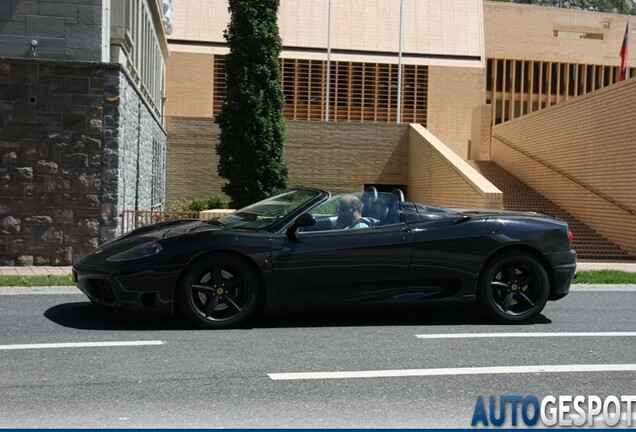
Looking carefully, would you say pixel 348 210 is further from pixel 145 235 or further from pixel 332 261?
pixel 145 235

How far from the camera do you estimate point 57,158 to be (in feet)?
40.9

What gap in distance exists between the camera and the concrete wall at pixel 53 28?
12.4 m

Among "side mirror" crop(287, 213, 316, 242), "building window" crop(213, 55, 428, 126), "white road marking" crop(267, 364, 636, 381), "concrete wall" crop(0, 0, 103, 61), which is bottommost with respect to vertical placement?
"white road marking" crop(267, 364, 636, 381)

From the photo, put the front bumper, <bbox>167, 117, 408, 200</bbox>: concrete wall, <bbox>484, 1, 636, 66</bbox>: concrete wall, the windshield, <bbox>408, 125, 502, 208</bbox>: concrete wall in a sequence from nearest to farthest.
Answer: the front bumper < the windshield < <bbox>408, 125, 502, 208</bbox>: concrete wall < <bbox>167, 117, 408, 200</bbox>: concrete wall < <bbox>484, 1, 636, 66</bbox>: concrete wall

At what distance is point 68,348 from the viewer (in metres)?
6.38

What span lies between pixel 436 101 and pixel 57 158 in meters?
22.8

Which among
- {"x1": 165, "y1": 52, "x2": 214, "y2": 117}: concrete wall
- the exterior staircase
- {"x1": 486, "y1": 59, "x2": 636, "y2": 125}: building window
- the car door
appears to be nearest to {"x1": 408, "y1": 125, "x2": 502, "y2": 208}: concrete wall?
the exterior staircase

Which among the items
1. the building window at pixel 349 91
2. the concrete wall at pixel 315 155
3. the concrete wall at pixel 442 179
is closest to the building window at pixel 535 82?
the building window at pixel 349 91

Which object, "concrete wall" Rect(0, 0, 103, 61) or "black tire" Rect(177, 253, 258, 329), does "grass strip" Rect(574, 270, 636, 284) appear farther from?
"concrete wall" Rect(0, 0, 103, 61)

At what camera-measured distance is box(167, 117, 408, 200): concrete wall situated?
27016 mm

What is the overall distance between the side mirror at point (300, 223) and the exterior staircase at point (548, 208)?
13.2 meters

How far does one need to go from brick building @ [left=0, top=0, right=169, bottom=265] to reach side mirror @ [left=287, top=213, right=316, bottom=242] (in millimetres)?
5856

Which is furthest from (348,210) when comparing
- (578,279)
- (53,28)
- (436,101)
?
(436,101)

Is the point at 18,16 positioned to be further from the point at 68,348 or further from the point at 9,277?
the point at 68,348
